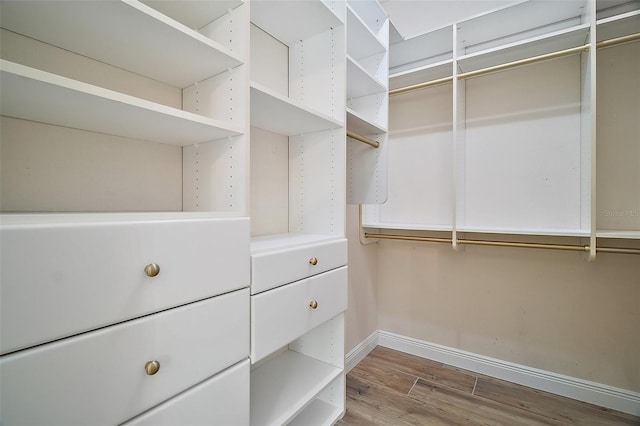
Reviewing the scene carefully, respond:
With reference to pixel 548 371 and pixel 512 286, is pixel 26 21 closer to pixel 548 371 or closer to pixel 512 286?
pixel 512 286

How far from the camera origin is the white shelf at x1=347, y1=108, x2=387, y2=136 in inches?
60.6

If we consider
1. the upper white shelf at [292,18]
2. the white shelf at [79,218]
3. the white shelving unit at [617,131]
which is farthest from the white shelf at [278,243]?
the white shelving unit at [617,131]

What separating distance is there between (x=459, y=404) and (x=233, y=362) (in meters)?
1.46

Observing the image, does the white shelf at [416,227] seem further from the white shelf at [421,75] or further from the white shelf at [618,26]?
the white shelf at [618,26]

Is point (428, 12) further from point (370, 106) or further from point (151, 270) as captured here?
point (151, 270)

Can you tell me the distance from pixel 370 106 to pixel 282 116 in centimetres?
86

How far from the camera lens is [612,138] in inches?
63.9

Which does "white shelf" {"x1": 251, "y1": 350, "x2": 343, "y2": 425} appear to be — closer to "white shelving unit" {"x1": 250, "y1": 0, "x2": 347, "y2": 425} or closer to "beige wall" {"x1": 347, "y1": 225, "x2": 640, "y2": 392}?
"white shelving unit" {"x1": 250, "y1": 0, "x2": 347, "y2": 425}

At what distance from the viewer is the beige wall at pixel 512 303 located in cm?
163

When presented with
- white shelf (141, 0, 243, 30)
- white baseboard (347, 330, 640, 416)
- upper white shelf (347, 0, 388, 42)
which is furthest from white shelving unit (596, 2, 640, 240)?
white shelf (141, 0, 243, 30)

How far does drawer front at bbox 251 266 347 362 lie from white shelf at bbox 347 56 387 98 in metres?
1.02

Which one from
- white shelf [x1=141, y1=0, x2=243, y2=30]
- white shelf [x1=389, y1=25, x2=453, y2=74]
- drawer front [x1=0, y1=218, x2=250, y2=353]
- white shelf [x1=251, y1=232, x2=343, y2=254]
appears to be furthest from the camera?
white shelf [x1=389, y1=25, x2=453, y2=74]

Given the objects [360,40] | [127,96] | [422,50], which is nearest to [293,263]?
[127,96]

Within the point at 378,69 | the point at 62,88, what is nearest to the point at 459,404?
the point at 378,69
